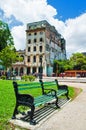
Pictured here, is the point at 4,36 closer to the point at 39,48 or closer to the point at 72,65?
the point at 39,48

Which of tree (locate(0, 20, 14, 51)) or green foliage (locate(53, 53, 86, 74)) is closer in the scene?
tree (locate(0, 20, 14, 51))

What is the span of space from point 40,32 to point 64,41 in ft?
71.2

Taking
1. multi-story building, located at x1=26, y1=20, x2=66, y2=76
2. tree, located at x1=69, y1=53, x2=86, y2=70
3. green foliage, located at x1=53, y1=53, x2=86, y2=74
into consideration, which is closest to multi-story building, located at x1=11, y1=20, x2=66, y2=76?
multi-story building, located at x1=26, y1=20, x2=66, y2=76

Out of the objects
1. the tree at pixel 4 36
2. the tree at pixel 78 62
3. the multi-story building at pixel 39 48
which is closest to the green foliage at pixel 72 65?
the tree at pixel 78 62

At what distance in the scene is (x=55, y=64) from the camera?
8050 centimetres

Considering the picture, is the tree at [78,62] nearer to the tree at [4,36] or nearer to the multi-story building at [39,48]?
the multi-story building at [39,48]

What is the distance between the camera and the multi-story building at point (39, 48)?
7719 cm

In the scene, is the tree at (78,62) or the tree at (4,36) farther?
the tree at (78,62)

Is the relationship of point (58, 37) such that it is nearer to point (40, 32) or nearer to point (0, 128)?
point (40, 32)

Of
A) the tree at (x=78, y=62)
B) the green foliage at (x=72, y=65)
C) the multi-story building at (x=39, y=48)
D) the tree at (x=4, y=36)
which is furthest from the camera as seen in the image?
the green foliage at (x=72, y=65)

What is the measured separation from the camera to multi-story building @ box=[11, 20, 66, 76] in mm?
77188

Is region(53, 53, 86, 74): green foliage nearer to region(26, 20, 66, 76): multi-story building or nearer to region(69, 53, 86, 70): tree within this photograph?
region(69, 53, 86, 70): tree

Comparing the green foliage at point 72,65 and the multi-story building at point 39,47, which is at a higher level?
the multi-story building at point 39,47

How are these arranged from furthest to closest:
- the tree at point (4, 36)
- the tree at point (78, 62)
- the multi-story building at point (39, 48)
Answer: the tree at point (78, 62)
the multi-story building at point (39, 48)
the tree at point (4, 36)
